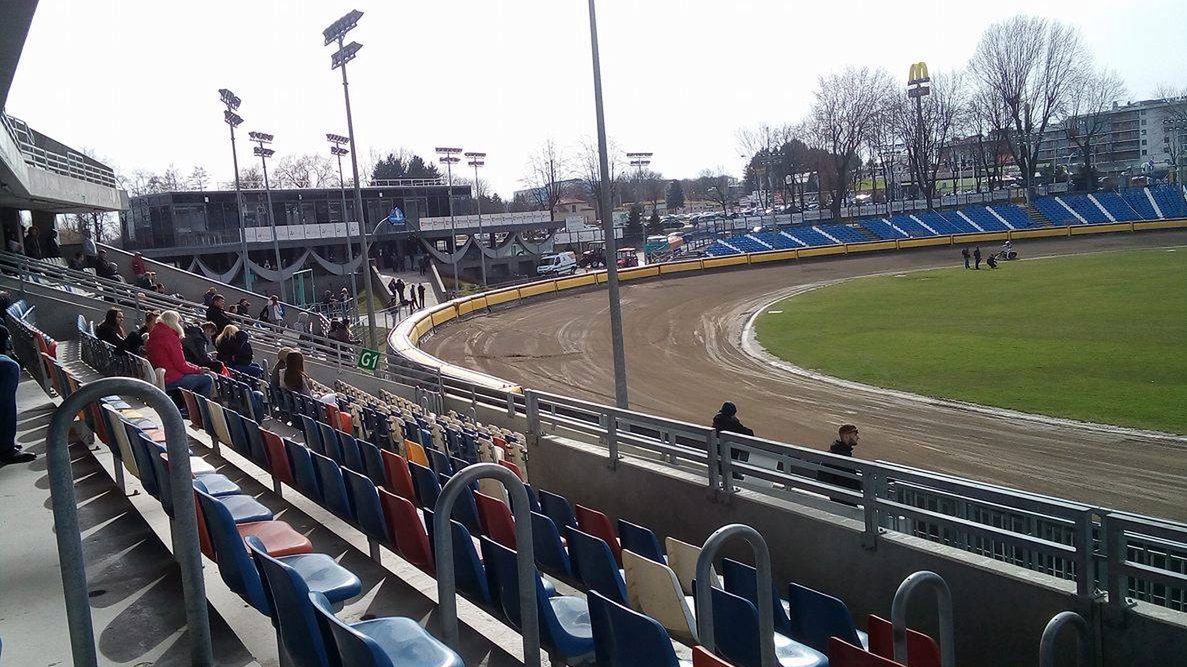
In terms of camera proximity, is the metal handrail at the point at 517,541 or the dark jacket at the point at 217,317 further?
the dark jacket at the point at 217,317

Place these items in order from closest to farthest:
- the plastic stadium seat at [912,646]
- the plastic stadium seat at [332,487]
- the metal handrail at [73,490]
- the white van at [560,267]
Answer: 1. the metal handrail at [73,490]
2. the plastic stadium seat at [912,646]
3. the plastic stadium seat at [332,487]
4. the white van at [560,267]

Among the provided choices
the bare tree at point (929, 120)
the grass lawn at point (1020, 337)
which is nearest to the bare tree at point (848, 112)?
the bare tree at point (929, 120)

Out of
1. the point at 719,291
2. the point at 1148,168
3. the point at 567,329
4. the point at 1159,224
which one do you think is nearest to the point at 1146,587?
the point at 567,329

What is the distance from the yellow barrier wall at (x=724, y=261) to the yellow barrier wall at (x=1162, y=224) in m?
28.3

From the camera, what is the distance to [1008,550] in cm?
690

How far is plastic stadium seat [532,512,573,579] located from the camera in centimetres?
591

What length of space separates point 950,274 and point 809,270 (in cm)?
912

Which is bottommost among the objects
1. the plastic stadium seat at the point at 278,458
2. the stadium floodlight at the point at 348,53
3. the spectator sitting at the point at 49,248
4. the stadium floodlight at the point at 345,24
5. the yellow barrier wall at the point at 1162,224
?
the yellow barrier wall at the point at 1162,224

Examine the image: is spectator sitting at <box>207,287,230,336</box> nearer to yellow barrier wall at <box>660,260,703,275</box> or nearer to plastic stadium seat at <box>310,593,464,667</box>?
plastic stadium seat at <box>310,593,464,667</box>

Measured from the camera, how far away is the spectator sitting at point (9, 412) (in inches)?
256

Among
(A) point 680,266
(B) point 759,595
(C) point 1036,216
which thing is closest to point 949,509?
(B) point 759,595

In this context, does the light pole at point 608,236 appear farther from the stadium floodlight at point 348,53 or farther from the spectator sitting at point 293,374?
the stadium floodlight at point 348,53

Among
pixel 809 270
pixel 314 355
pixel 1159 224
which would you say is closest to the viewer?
pixel 314 355

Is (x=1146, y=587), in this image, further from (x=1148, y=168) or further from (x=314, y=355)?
(x=1148, y=168)
